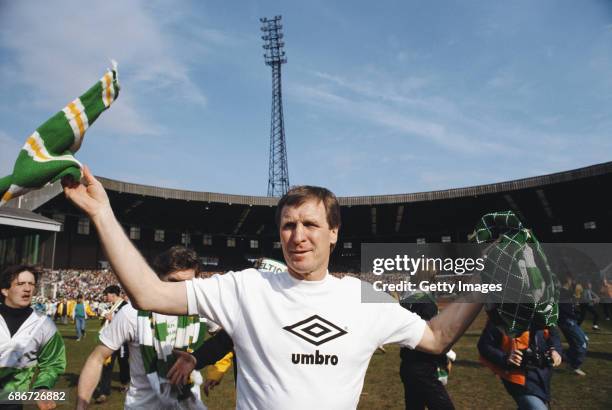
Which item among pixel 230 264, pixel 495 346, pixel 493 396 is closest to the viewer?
pixel 495 346

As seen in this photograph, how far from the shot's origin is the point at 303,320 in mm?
2172

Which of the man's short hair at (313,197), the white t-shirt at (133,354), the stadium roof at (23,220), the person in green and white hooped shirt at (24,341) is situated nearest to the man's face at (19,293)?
the person in green and white hooped shirt at (24,341)

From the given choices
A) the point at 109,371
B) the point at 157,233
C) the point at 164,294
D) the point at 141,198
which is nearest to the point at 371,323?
the point at 164,294

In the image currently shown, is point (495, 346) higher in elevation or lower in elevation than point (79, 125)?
lower

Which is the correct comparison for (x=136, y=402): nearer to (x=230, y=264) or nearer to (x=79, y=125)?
(x=79, y=125)

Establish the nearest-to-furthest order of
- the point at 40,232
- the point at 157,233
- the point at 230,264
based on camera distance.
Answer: the point at 40,232
the point at 157,233
the point at 230,264

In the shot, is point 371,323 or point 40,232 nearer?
point 371,323

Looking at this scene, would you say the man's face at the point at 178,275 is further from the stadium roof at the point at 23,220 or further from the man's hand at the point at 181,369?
the stadium roof at the point at 23,220

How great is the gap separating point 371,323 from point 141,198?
1577 inches

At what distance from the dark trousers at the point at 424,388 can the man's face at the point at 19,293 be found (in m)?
4.58

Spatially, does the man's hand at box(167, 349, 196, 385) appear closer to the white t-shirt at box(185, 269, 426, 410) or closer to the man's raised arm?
the white t-shirt at box(185, 269, 426, 410)

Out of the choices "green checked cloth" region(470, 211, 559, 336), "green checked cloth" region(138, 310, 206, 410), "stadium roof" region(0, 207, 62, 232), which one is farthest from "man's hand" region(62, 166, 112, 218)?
"stadium roof" region(0, 207, 62, 232)

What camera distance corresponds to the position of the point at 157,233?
4497 centimetres

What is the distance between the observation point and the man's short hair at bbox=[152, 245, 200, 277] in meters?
3.72
